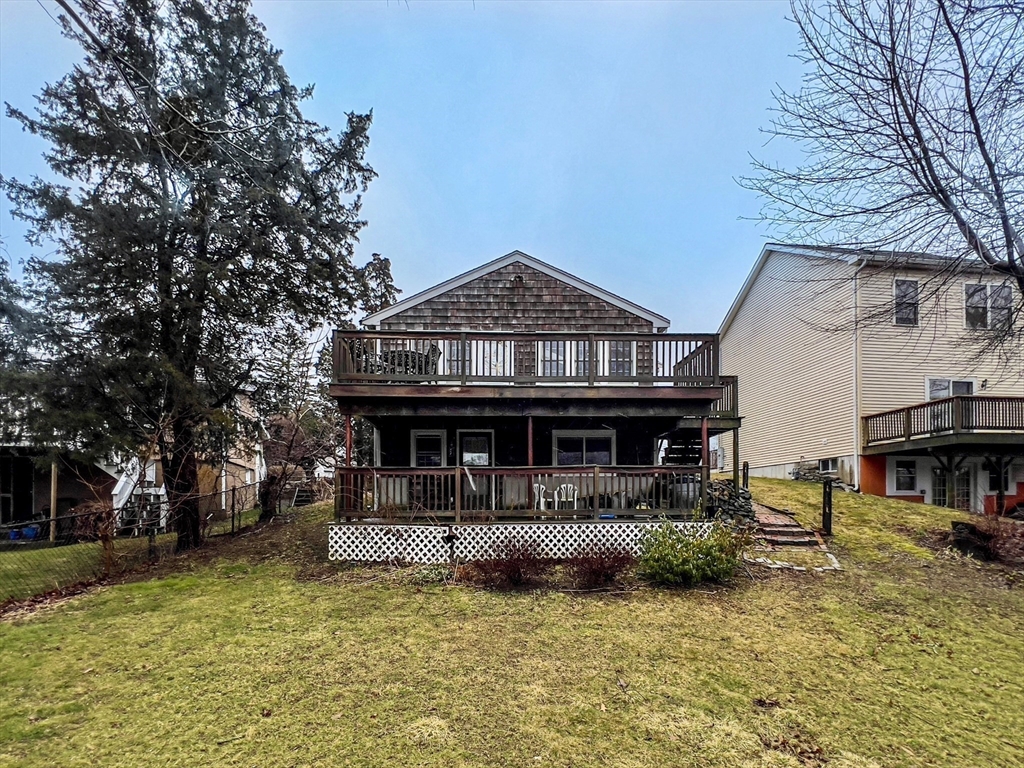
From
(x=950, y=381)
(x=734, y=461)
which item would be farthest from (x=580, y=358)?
(x=950, y=381)

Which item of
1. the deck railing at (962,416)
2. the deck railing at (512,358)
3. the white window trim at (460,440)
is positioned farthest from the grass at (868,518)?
the white window trim at (460,440)

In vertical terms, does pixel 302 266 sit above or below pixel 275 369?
above

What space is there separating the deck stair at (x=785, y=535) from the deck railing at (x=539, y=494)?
185 cm

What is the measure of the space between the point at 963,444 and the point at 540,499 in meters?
12.1

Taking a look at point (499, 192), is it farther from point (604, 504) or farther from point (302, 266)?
point (604, 504)

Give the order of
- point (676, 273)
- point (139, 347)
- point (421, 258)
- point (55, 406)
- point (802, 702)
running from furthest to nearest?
point (421, 258) < point (676, 273) < point (139, 347) < point (55, 406) < point (802, 702)

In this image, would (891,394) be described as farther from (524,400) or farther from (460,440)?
(460,440)

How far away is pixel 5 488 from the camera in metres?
16.2

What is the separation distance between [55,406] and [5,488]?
10120 millimetres

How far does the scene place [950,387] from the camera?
1645 cm

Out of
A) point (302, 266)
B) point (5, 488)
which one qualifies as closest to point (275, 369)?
point (302, 266)

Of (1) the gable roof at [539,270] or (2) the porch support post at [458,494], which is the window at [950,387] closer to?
(1) the gable roof at [539,270]

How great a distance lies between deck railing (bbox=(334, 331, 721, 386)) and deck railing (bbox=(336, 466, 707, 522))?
172 centimetres

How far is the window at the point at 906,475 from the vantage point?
15.9 m
